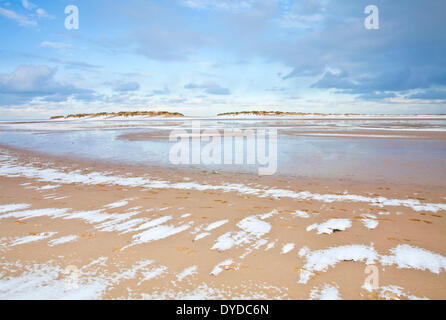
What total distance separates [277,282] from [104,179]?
567 centimetres

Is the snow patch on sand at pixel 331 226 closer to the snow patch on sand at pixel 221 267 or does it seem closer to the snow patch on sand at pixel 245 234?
the snow patch on sand at pixel 245 234

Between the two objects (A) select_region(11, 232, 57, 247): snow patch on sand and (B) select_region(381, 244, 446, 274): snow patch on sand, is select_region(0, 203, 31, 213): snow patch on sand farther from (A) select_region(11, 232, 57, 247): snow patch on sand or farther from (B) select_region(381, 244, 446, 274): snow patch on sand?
(B) select_region(381, 244, 446, 274): snow patch on sand

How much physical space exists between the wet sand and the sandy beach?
0.6 inches

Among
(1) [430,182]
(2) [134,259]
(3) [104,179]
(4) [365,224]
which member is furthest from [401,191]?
(3) [104,179]

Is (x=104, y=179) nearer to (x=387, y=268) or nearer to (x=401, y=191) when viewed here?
(x=387, y=268)

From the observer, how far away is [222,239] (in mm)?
3318

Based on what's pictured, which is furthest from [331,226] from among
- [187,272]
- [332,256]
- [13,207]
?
[13,207]

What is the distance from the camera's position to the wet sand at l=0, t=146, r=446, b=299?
7.71 ft

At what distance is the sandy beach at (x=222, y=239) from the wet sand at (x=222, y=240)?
14 millimetres

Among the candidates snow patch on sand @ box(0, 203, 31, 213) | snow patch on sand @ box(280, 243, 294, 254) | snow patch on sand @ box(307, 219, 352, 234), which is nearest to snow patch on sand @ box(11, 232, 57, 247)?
snow patch on sand @ box(0, 203, 31, 213)

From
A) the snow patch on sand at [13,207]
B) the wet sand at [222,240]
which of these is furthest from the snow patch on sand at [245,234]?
the snow patch on sand at [13,207]

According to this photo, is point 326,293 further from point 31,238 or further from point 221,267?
point 31,238

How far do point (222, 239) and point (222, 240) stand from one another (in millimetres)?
28
